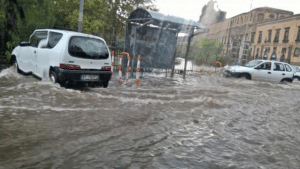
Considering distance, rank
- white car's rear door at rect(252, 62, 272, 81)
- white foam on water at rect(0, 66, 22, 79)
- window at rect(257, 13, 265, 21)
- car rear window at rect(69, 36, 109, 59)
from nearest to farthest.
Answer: car rear window at rect(69, 36, 109, 59), white foam on water at rect(0, 66, 22, 79), white car's rear door at rect(252, 62, 272, 81), window at rect(257, 13, 265, 21)

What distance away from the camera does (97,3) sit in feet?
78.4

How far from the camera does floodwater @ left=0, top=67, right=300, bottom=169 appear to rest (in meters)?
3.14

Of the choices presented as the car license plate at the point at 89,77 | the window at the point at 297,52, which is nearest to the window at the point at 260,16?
Answer: the window at the point at 297,52

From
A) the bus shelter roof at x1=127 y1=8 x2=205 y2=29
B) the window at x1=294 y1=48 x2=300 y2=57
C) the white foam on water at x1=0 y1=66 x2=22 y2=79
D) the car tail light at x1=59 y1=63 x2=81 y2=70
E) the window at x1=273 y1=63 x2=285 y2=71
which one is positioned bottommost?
the white foam on water at x1=0 y1=66 x2=22 y2=79

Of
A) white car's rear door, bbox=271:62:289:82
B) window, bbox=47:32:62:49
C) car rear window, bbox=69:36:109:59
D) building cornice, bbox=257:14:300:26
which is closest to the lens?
car rear window, bbox=69:36:109:59

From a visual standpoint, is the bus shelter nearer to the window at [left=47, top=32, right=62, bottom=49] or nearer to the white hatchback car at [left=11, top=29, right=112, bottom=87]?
the white hatchback car at [left=11, top=29, right=112, bottom=87]

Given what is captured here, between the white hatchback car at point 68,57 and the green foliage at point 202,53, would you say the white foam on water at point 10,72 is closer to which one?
the white hatchback car at point 68,57

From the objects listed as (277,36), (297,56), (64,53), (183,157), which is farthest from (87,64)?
(277,36)

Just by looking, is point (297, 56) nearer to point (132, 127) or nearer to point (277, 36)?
point (277, 36)

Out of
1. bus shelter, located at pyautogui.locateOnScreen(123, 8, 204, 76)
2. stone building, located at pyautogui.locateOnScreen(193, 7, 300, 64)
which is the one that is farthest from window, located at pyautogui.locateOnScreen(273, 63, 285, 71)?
stone building, located at pyautogui.locateOnScreen(193, 7, 300, 64)

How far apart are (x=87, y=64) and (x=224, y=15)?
85.3 metres

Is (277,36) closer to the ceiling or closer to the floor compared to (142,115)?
closer to the ceiling

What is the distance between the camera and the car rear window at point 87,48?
645 centimetres

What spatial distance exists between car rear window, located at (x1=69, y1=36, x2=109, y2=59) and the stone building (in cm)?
3086
